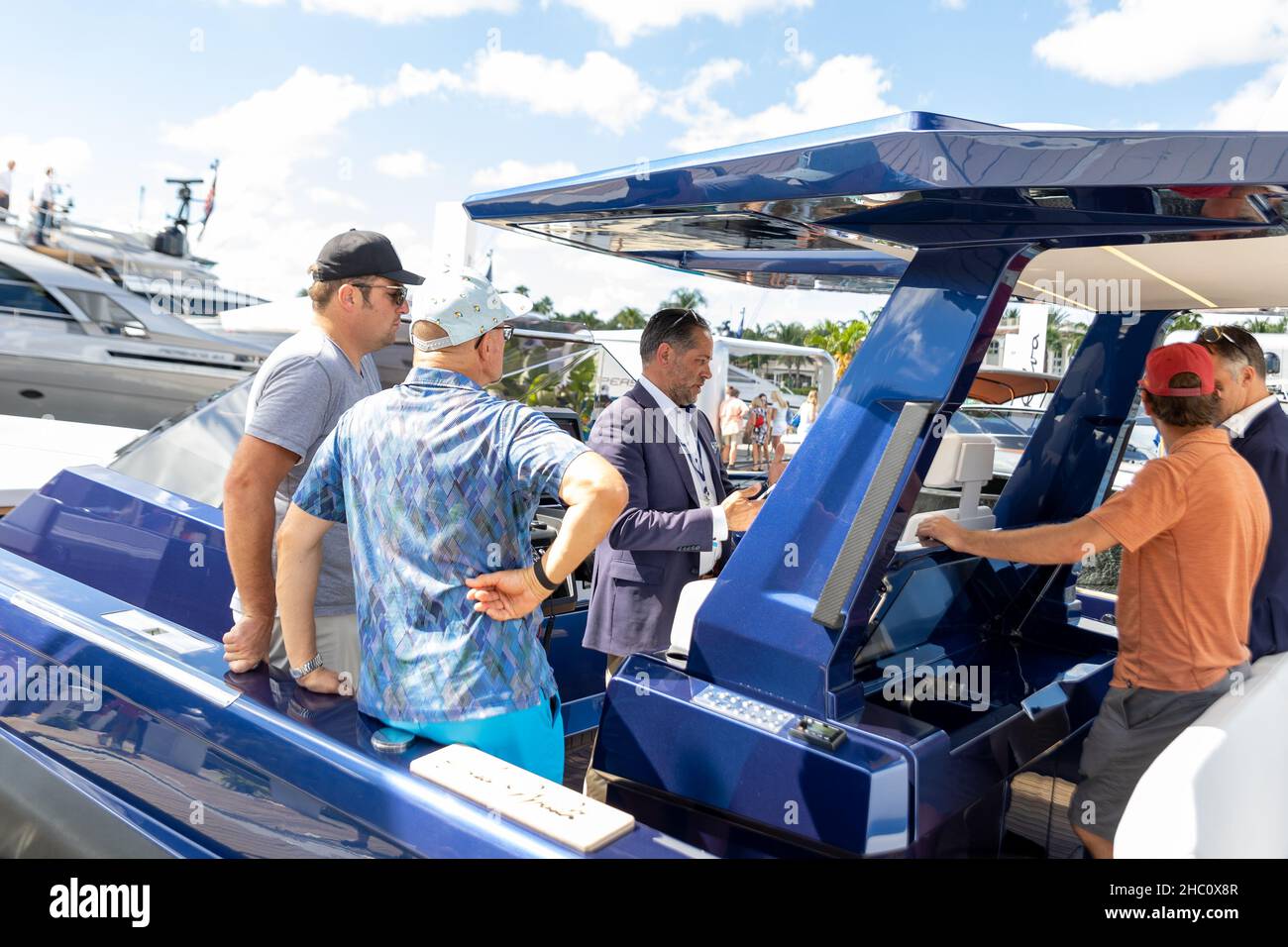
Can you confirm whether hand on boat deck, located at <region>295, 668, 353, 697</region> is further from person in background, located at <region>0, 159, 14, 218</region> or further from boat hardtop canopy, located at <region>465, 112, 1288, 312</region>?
person in background, located at <region>0, 159, 14, 218</region>

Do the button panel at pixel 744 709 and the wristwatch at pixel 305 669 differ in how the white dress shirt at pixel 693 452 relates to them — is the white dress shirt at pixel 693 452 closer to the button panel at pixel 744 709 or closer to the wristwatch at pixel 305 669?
the button panel at pixel 744 709

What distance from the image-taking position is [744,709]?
72.0 inches

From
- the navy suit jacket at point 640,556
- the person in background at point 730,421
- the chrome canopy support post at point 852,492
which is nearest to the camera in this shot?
the chrome canopy support post at point 852,492

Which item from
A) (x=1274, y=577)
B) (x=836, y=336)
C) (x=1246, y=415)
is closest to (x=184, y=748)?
(x=1274, y=577)

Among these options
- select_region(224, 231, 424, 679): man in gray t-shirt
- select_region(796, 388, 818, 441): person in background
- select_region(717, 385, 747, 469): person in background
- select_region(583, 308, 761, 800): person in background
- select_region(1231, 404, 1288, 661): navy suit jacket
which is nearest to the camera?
select_region(224, 231, 424, 679): man in gray t-shirt

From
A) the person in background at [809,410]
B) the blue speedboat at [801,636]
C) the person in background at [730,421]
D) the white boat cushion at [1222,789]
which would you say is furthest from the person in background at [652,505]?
the person in background at [809,410]

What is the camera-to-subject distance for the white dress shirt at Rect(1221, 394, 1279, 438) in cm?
256

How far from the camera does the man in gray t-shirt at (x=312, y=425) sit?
213 centimetres

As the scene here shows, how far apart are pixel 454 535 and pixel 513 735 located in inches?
16.6

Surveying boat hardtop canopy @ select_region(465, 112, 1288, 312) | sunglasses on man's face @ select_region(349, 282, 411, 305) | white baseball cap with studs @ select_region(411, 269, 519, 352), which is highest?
boat hardtop canopy @ select_region(465, 112, 1288, 312)

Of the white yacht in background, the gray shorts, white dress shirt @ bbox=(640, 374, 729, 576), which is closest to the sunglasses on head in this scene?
the gray shorts

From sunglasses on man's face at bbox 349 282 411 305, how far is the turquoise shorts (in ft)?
3.96

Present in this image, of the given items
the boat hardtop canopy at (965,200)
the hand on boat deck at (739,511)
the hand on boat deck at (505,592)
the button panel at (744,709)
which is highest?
the boat hardtop canopy at (965,200)
